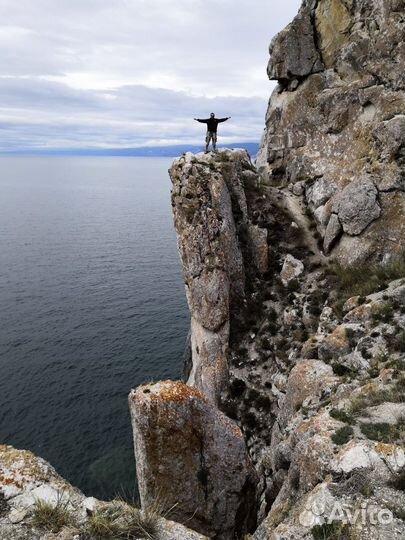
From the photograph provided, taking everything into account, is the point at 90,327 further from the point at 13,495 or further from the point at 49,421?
the point at 13,495

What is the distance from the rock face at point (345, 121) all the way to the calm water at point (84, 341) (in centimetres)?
2833

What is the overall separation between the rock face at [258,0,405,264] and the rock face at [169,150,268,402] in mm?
8596

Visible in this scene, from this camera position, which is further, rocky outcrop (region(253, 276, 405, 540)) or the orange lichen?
the orange lichen

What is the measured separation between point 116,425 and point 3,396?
48.2 ft

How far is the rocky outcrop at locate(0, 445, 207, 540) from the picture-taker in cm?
839

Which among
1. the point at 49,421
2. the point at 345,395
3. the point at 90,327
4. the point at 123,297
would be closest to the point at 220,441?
the point at 345,395

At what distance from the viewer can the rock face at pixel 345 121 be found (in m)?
34.6

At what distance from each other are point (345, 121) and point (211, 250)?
19689 mm

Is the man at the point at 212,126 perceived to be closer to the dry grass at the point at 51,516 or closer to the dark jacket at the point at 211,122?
the dark jacket at the point at 211,122

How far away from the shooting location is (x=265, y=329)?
3609 cm

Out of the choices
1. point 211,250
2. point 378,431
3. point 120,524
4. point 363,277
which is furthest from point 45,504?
point 363,277

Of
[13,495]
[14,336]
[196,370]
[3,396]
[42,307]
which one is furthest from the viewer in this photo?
[42,307]

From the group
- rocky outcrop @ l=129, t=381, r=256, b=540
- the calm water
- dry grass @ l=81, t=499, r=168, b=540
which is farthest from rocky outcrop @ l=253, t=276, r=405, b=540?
the calm water

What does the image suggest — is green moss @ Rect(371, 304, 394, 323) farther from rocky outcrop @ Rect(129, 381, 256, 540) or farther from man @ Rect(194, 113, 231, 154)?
man @ Rect(194, 113, 231, 154)
